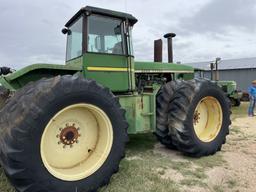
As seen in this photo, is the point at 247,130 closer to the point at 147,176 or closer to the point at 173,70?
the point at 173,70

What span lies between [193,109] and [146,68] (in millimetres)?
1453

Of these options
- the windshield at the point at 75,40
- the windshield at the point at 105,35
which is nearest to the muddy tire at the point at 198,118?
the windshield at the point at 105,35

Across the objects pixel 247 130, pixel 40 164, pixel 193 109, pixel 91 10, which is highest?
pixel 91 10

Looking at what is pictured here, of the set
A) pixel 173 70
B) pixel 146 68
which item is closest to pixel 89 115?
pixel 146 68

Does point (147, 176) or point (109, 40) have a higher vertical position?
point (109, 40)

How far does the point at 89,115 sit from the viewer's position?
4219 mm

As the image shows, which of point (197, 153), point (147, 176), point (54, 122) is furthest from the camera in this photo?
point (197, 153)

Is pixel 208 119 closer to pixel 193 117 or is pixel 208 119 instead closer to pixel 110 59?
pixel 193 117

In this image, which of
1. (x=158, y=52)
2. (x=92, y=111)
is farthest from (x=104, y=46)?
(x=158, y=52)

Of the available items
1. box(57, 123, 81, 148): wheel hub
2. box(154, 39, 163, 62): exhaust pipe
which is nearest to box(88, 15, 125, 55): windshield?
box(57, 123, 81, 148): wheel hub

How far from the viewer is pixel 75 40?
547 centimetres

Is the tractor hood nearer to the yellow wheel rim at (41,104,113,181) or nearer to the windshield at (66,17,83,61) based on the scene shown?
the windshield at (66,17,83,61)

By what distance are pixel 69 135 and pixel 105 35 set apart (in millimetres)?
2031

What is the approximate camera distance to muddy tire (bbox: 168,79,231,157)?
546 cm
